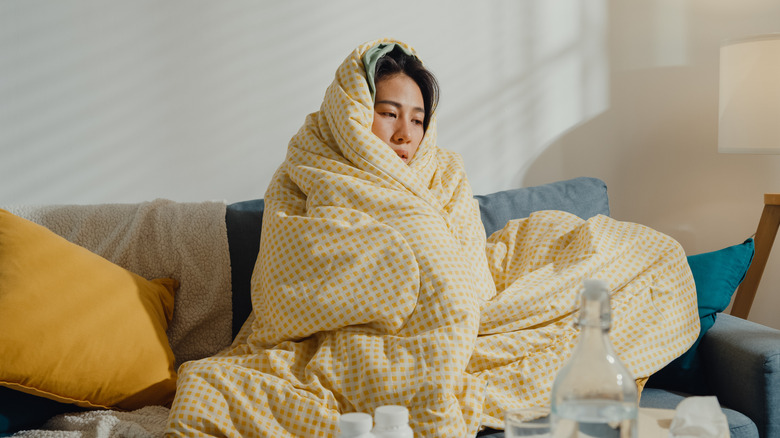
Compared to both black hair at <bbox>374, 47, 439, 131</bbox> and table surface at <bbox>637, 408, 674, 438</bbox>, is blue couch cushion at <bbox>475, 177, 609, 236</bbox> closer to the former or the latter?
black hair at <bbox>374, 47, 439, 131</bbox>

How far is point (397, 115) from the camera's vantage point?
70.1 inches

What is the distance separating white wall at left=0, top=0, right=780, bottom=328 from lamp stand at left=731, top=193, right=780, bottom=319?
31 centimetres

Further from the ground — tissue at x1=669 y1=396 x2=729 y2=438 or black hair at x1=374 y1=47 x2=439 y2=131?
black hair at x1=374 y1=47 x2=439 y2=131

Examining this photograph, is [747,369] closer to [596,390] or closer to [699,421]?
[699,421]

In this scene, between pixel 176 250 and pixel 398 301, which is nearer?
pixel 398 301

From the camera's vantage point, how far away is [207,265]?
171 centimetres

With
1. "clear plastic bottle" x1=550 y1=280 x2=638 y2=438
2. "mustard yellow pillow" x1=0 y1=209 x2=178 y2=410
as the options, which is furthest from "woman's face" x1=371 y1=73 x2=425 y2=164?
"clear plastic bottle" x1=550 y1=280 x2=638 y2=438

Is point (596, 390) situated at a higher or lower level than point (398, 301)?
Answer: higher

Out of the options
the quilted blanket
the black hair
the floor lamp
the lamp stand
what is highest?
the black hair

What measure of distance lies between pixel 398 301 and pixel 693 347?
2.31 ft

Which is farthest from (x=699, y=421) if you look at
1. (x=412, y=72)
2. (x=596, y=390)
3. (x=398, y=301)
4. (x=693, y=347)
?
(x=412, y=72)

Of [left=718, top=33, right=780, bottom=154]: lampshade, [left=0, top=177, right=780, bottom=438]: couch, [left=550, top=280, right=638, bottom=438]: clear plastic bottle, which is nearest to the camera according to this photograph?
[left=550, top=280, right=638, bottom=438]: clear plastic bottle

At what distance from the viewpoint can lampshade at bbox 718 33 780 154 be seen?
203cm

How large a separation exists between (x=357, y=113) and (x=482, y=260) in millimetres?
451
